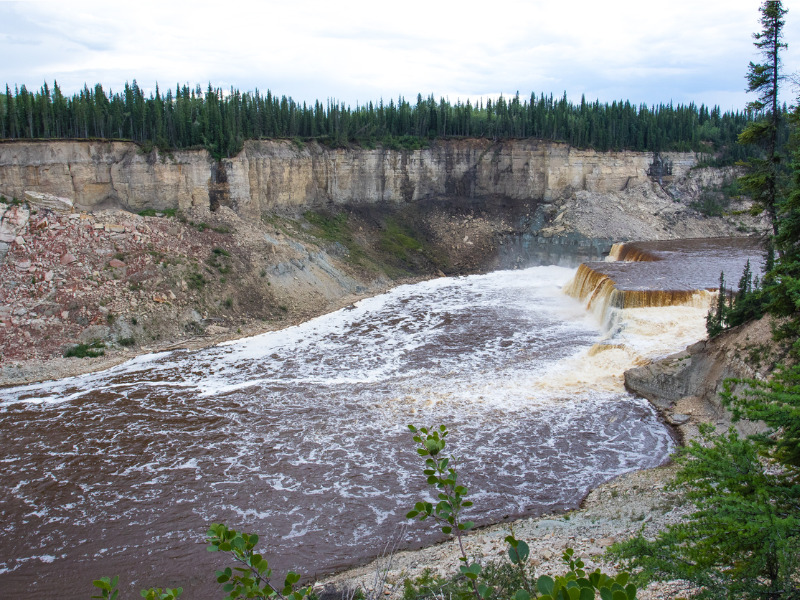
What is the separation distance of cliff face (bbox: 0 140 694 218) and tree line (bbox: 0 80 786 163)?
1.66 m

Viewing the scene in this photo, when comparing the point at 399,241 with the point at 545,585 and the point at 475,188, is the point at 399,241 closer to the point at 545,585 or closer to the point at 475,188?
the point at 475,188

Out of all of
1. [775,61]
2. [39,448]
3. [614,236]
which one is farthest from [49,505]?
[614,236]

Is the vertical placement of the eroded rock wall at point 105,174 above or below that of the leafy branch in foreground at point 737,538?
above

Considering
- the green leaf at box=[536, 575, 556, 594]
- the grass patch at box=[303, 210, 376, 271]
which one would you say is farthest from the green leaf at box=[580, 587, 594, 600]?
the grass patch at box=[303, 210, 376, 271]

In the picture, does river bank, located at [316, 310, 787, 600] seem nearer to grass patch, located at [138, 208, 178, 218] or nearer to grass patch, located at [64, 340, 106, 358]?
grass patch, located at [64, 340, 106, 358]

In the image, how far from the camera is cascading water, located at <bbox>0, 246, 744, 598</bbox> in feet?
54.3

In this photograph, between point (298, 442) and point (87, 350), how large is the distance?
50.4ft

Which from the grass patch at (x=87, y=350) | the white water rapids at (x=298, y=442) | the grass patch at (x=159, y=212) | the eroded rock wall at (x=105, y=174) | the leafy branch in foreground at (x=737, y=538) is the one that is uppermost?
the eroded rock wall at (x=105, y=174)

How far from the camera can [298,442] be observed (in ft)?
72.1

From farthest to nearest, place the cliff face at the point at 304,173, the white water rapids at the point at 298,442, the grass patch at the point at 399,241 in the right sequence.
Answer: the grass patch at the point at 399,241 → the cliff face at the point at 304,173 → the white water rapids at the point at 298,442

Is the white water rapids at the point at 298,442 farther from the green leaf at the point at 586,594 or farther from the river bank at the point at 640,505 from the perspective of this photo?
the green leaf at the point at 586,594

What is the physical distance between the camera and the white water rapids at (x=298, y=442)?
16.6 metres

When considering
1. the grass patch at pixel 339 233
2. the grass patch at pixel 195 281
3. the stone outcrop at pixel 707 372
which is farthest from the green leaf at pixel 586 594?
the grass patch at pixel 339 233

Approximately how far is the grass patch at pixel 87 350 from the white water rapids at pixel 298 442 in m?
2.04
